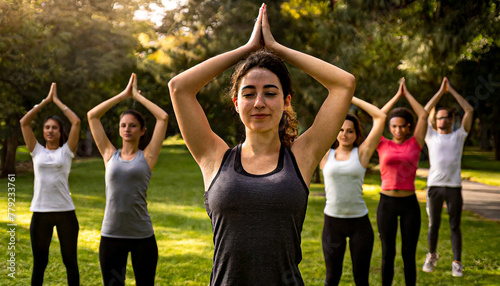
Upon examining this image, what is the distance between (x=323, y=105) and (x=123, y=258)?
2737 millimetres

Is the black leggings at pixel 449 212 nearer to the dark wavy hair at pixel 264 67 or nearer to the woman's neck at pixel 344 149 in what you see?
the woman's neck at pixel 344 149

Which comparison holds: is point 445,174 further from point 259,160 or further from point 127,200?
point 259,160

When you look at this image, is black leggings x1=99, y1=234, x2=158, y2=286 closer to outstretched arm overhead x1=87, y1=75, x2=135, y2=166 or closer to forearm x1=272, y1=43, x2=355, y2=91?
outstretched arm overhead x1=87, y1=75, x2=135, y2=166

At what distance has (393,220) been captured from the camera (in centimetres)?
538

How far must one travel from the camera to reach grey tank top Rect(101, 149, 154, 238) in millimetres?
4277

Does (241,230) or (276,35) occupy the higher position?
(276,35)

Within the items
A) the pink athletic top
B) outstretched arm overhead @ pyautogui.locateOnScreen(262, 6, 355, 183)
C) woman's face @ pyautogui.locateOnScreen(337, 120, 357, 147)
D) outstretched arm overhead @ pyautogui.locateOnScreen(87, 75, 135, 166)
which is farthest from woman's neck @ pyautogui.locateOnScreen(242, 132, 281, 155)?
the pink athletic top

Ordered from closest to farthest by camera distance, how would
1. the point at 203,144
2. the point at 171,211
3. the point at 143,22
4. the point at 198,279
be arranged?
1. the point at 203,144
2. the point at 198,279
3. the point at 171,211
4. the point at 143,22

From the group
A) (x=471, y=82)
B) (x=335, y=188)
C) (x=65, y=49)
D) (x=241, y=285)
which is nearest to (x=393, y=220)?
(x=335, y=188)

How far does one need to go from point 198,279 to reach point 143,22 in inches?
769

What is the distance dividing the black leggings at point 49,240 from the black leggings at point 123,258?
81cm

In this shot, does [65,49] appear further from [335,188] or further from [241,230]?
[241,230]

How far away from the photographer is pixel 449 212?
6.56m

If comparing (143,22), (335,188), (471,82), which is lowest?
(335,188)
